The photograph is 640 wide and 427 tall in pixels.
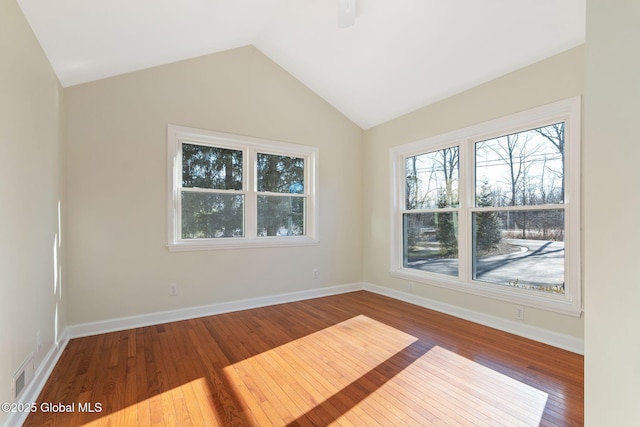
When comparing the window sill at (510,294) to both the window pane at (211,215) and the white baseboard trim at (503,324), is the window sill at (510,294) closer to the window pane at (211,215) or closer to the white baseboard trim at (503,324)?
the white baseboard trim at (503,324)

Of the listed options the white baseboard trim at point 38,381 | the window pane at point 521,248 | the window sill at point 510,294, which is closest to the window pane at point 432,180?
the window pane at point 521,248

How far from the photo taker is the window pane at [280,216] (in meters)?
4.14

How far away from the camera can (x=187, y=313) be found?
3480mm

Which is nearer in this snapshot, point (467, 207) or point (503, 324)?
point (503, 324)

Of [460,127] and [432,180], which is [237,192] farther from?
[460,127]

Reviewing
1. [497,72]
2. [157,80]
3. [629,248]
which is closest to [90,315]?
[157,80]

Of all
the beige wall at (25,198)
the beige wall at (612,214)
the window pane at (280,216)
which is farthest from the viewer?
the window pane at (280,216)

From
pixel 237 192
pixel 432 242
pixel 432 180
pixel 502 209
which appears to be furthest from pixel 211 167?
pixel 502 209

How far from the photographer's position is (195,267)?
355cm

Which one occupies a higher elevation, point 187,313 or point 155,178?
point 155,178

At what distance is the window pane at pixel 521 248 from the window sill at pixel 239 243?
221cm

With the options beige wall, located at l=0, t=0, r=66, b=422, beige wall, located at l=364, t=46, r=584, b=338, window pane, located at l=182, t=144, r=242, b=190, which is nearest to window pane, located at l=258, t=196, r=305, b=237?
window pane, located at l=182, t=144, r=242, b=190

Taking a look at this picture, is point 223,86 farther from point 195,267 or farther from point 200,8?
point 195,267

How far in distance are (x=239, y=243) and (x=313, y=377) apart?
2.11 m
